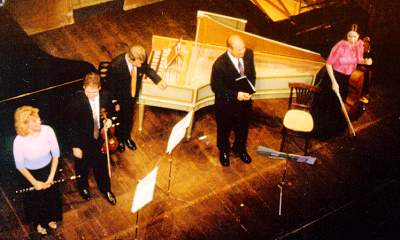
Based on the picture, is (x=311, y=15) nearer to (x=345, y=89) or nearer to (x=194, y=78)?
(x=345, y=89)

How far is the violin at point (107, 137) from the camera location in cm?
544

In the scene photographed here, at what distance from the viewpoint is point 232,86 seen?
19.6ft

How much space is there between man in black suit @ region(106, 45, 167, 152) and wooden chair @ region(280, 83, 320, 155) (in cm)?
154

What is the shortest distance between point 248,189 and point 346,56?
75.7 inches

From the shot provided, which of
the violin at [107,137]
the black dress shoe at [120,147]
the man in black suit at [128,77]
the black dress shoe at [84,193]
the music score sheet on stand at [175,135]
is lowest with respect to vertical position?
the black dress shoe at [84,193]

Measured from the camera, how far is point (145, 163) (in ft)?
21.3

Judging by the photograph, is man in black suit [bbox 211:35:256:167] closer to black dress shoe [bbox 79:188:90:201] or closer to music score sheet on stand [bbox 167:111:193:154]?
music score sheet on stand [bbox 167:111:193:154]

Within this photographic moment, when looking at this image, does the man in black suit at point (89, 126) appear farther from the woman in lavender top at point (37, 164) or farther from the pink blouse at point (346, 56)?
the pink blouse at point (346, 56)

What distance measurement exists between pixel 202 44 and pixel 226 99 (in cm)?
106

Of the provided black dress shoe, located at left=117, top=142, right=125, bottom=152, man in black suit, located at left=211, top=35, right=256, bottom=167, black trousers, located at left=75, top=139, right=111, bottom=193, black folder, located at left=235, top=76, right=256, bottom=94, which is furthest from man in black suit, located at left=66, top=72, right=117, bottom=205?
black folder, located at left=235, top=76, right=256, bottom=94

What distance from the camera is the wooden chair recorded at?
6.41 metres

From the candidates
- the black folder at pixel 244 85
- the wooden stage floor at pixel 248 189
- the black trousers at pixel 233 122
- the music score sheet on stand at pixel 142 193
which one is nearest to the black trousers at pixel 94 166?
the wooden stage floor at pixel 248 189

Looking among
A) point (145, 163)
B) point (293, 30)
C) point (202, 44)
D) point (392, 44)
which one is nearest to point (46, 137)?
point (145, 163)

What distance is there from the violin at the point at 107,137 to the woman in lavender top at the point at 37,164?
0.55 m
